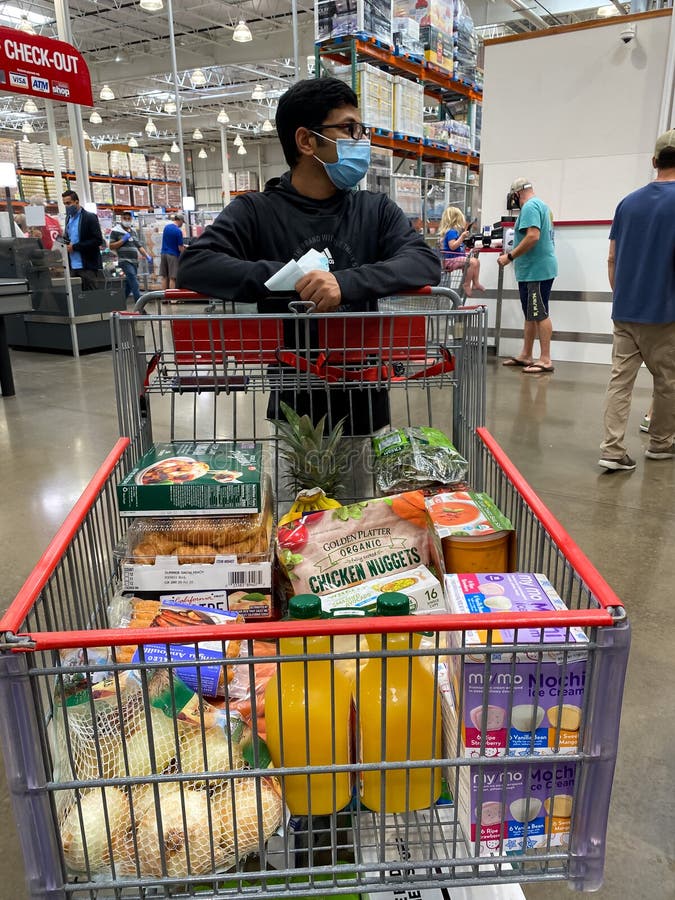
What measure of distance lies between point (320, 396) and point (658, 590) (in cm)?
179

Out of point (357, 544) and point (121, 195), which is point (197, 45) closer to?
point (121, 195)

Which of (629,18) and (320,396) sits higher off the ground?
(629,18)

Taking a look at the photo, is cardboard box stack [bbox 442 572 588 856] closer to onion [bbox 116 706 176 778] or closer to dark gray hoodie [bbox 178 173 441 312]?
onion [bbox 116 706 176 778]

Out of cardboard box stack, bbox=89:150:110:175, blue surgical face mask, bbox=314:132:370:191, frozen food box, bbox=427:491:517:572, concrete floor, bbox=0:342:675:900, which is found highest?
cardboard box stack, bbox=89:150:110:175

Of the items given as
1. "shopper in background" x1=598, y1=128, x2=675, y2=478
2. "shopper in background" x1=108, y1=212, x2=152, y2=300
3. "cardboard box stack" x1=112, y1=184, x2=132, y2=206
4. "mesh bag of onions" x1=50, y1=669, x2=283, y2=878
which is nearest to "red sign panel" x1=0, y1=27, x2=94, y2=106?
"shopper in background" x1=108, y1=212, x2=152, y2=300

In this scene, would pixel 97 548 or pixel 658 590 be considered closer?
pixel 97 548

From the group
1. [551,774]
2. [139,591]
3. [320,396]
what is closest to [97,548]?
[139,591]

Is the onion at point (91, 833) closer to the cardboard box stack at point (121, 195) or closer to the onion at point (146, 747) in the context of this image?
the onion at point (146, 747)

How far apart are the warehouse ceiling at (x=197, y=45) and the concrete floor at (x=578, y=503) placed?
9.42 m

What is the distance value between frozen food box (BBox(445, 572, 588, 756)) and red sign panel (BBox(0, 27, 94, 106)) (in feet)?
24.1

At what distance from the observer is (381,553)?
48.5 inches

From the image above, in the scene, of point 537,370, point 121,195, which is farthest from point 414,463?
point 121,195

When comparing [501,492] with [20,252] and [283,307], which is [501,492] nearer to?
[283,307]

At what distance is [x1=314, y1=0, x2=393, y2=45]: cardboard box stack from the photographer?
591 cm
